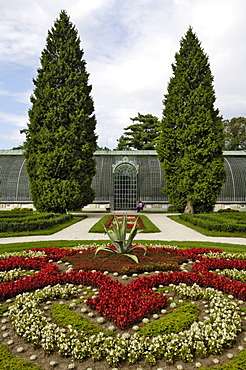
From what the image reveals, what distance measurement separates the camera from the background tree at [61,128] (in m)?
19.8

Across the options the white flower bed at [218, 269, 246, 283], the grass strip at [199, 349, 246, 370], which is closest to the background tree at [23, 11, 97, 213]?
the white flower bed at [218, 269, 246, 283]

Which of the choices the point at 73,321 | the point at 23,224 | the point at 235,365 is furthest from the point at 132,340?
the point at 23,224

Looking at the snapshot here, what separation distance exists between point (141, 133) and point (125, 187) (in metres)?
20.7

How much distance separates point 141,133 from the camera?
49.0m

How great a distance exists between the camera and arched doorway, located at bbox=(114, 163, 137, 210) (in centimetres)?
3072

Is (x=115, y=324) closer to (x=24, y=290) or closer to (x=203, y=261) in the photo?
(x=24, y=290)

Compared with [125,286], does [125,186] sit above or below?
above

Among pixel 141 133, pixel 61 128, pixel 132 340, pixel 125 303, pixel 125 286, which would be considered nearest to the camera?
pixel 132 340

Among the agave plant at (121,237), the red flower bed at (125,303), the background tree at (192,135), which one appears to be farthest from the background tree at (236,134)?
the red flower bed at (125,303)

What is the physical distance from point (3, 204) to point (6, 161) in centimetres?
568

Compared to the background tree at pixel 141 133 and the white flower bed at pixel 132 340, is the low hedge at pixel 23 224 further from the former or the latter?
the background tree at pixel 141 133

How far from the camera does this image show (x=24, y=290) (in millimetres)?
4758

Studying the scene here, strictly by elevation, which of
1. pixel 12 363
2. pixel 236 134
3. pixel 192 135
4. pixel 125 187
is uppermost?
pixel 236 134

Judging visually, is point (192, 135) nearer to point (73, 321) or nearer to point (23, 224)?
point (23, 224)
